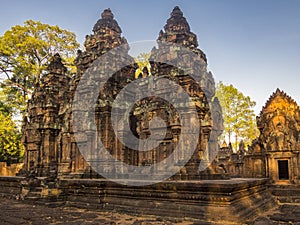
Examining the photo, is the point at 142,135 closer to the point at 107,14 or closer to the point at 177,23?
the point at 177,23

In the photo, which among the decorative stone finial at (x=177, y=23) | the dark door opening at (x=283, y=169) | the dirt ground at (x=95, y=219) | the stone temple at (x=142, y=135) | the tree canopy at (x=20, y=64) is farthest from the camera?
the tree canopy at (x=20, y=64)

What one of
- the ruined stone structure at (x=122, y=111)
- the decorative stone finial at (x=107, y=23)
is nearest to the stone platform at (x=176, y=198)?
the ruined stone structure at (x=122, y=111)

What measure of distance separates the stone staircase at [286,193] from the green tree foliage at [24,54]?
666 inches

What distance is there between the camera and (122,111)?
1109cm

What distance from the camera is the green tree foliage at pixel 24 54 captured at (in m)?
21.0

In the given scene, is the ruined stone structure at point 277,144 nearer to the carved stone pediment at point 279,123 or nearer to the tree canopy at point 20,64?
the carved stone pediment at point 279,123

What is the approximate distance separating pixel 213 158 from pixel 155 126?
2.31 meters

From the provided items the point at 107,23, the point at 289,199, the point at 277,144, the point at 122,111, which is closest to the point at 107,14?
the point at 107,23

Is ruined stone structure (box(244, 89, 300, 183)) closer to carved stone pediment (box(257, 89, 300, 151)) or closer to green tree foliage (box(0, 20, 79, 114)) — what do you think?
carved stone pediment (box(257, 89, 300, 151))

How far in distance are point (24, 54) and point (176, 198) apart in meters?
19.5

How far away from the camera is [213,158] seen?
9.91 m

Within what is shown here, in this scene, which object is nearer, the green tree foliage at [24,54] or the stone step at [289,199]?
the stone step at [289,199]

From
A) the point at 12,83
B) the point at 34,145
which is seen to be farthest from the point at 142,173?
the point at 12,83

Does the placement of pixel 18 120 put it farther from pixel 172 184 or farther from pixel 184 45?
pixel 172 184
